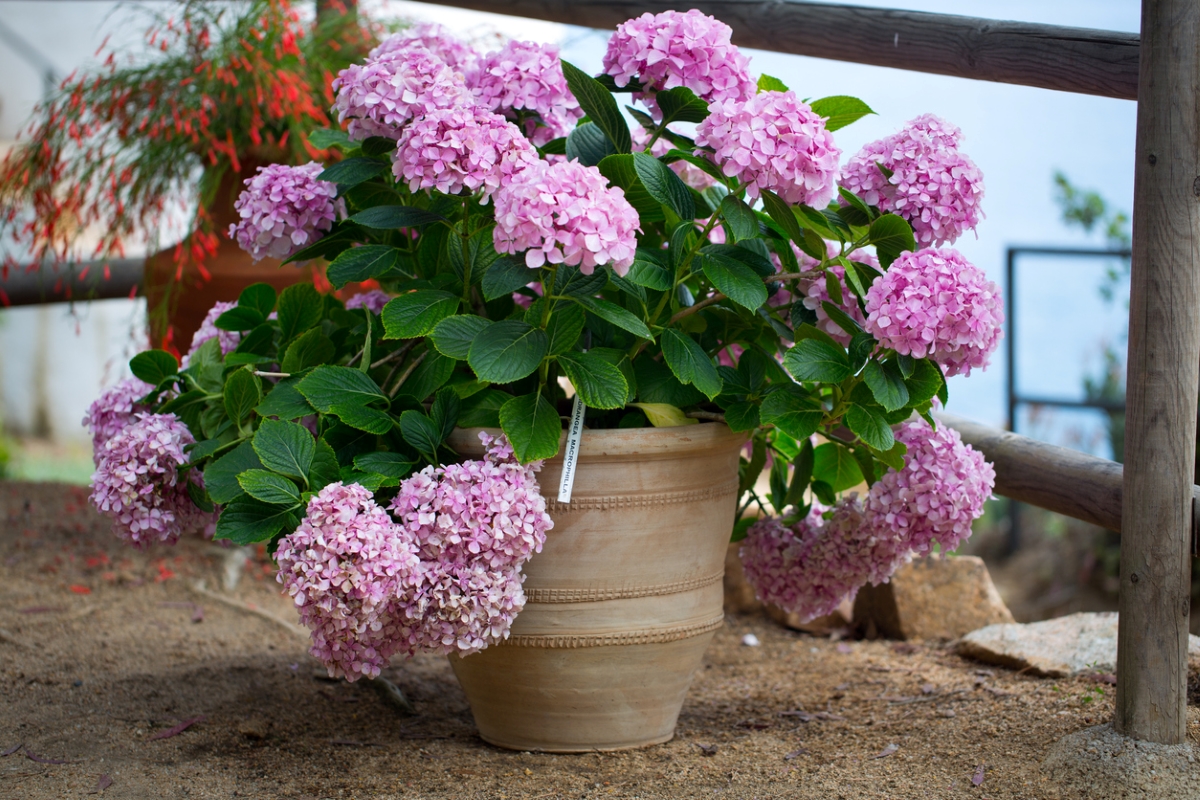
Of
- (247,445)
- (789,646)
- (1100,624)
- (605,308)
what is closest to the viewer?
(605,308)

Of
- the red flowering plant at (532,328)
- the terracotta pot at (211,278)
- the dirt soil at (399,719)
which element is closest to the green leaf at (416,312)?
→ the red flowering plant at (532,328)

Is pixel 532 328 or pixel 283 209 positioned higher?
pixel 283 209

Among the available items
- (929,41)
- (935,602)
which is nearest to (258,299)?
(929,41)

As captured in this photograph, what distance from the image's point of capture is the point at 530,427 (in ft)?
3.90

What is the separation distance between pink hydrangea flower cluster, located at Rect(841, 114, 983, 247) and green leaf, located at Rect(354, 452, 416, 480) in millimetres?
711

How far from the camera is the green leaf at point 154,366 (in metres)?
1.42

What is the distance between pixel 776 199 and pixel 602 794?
0.76 meters

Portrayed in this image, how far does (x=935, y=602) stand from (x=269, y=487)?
1.48 m

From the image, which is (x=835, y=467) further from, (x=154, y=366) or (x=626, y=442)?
(x=154, y=366)

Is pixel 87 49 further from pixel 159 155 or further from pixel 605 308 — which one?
pixel 605 308

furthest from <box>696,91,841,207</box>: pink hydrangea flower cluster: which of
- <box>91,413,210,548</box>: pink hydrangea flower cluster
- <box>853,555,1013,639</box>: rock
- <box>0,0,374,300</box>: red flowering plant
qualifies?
<box>0,0,374,300</box>: red flowering plant

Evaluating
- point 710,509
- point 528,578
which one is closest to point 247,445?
point 528,578

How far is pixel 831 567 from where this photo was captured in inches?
59.9

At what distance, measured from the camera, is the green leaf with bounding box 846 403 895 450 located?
1.24 meters
